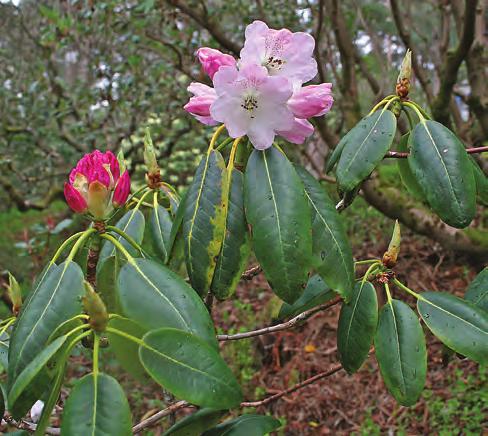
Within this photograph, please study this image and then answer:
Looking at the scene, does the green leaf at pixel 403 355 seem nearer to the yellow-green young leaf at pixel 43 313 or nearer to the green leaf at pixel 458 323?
the green leaf at pixel 458 323

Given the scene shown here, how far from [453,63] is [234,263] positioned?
7.53 ft

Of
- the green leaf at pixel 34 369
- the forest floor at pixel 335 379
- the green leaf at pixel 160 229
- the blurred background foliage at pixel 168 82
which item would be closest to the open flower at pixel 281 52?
the green leaf at pixel 160 229

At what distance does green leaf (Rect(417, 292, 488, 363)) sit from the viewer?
922mm

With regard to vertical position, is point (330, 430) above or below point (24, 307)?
below

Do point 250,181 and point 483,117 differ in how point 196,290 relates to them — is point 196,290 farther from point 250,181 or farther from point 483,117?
point 483,117

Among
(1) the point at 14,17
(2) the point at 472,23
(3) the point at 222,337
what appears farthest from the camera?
(1) the point at 14,17

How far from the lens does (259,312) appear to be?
400 cm

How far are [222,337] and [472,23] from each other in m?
2.03

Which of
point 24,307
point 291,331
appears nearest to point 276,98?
point 24,307

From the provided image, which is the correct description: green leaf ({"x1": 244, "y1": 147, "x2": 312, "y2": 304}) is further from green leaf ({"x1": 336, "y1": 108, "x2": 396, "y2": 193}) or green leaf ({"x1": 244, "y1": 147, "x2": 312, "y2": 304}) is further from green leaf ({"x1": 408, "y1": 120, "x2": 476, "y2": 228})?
green leaf ({"x1": 408, "y1": 120, "x2": 476, "y2": 228})

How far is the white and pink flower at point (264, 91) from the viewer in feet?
2.81

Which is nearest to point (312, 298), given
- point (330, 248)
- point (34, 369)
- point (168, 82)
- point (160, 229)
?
point (330, 248)

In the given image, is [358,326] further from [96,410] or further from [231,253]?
[96,410]

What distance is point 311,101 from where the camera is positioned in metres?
0.89
